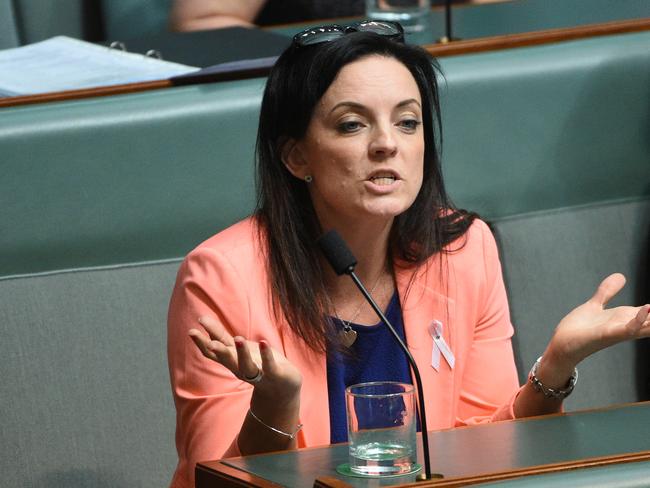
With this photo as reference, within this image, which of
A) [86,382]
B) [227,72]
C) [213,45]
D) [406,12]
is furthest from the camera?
[406,12]

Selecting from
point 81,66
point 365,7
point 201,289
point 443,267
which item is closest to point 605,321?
point 443,267

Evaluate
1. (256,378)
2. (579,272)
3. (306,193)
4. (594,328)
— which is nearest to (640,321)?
(594,328)

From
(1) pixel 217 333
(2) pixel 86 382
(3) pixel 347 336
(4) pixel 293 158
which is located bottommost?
(2) pixel 86 382

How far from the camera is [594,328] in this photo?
141 cm

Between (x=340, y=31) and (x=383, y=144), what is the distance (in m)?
0.18

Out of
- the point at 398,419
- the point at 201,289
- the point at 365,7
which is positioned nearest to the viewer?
the point at 398,419

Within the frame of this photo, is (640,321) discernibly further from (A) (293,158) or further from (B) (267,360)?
(A) (293,158)

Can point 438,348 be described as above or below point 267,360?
below

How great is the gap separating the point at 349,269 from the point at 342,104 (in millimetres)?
449

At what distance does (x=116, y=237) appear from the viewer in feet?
6.31

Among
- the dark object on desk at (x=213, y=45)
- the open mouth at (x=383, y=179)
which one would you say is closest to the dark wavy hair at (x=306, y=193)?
the open mouth at (x=383, y=179)

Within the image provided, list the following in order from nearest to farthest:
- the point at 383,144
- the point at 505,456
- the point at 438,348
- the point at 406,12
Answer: the point at 505,456, the point at 383,144, the point at 438,348, the point at 406,12

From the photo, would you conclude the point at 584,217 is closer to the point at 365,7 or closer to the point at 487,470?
the point at 365,7

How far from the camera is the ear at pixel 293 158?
164 centimetres
